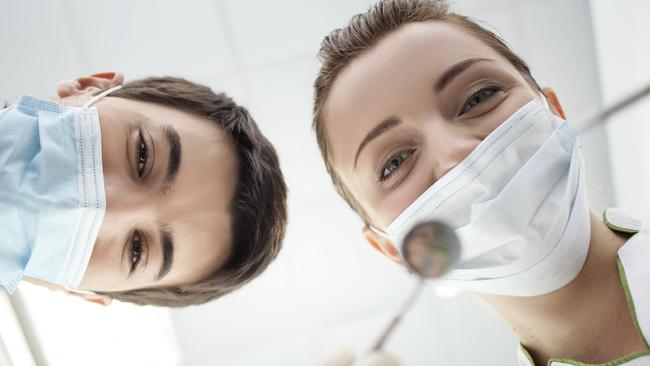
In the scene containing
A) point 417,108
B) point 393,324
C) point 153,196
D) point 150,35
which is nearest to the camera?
point 393,324

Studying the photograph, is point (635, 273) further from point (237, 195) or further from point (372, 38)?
point (237, 195)

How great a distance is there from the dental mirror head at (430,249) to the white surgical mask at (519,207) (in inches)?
9.4

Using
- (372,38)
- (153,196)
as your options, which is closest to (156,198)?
(153,196)

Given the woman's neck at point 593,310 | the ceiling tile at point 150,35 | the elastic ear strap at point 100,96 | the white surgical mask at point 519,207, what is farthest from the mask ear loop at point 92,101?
the woman's neck at point 593,310

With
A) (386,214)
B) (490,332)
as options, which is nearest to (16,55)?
(386,214)

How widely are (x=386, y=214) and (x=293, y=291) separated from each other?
93 cm

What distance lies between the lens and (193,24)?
1664 mm

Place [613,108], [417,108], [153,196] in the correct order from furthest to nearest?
[153,196], [417,108], [613,108]

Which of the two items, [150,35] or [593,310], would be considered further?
[150,35]

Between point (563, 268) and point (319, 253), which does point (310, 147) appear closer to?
point (319, 253)

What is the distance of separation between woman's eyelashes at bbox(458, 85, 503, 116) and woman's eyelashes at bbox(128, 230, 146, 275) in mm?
759

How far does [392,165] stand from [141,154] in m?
0.58

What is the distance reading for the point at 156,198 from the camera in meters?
1.08

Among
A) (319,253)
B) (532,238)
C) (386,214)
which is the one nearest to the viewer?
(532,238)
